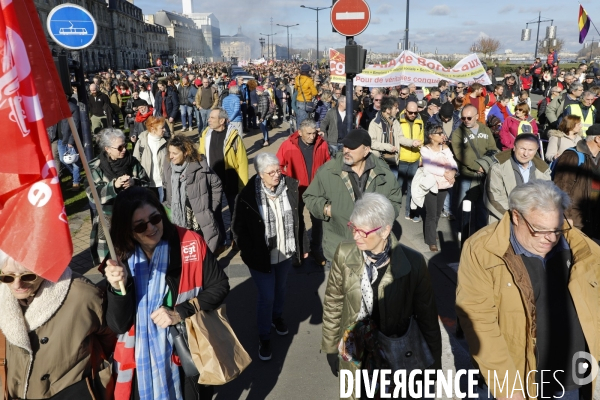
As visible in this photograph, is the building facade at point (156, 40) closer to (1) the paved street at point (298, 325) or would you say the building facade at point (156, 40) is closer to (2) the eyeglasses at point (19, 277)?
(1) the paved street at point (298, 325)

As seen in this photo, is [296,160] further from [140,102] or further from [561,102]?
[140,102]

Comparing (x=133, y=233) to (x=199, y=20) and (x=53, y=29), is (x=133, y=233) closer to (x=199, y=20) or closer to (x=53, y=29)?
(x=53, y=29)

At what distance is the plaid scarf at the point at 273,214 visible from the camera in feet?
12.9

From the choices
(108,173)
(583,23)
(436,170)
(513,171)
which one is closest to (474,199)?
(436,170)

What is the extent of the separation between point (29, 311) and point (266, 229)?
2021 millimetres

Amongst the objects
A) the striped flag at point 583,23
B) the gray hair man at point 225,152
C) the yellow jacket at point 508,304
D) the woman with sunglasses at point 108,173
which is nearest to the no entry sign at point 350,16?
the gray hair man at point 225,152

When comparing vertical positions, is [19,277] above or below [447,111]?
below

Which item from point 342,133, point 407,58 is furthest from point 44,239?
point 407,58

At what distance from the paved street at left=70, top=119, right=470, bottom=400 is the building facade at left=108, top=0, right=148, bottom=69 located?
9075 cm

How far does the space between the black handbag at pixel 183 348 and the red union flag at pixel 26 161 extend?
0.78 m

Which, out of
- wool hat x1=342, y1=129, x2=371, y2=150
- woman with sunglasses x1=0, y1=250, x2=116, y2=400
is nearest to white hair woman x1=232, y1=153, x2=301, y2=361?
wool hat x1=342, y1=129, x2=371, y2=150

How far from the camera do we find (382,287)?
8.46 feet

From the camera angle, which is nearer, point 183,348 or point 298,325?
point 183,348

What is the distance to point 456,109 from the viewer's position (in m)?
9.56
